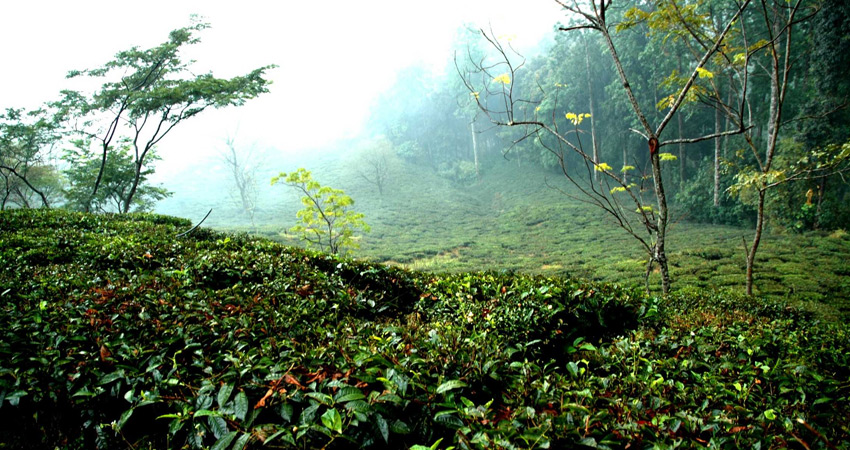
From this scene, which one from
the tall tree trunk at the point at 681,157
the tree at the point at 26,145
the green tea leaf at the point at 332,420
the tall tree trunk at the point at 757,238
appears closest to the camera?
the green tea leaf at the point at 332,420

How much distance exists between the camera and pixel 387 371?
147cm

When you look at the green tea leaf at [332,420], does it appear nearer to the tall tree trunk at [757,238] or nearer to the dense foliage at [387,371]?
the dense foliage at [387,371]

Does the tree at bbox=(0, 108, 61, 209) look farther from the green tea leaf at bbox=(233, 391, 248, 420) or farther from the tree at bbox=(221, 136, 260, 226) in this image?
the green tea leaf at bbox=(233, 391, 248, 420)

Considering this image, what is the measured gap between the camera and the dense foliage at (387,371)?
1.29 m

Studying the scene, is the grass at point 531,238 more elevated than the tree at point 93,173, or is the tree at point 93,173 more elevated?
the tree at point 93,173

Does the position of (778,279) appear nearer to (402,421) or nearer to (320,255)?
(320,255)

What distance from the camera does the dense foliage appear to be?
4.23ft

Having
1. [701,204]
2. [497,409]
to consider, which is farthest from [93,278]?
[701,204]

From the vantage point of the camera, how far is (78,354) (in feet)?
6.05

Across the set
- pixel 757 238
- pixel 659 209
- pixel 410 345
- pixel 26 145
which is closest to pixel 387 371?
pixel 410 345

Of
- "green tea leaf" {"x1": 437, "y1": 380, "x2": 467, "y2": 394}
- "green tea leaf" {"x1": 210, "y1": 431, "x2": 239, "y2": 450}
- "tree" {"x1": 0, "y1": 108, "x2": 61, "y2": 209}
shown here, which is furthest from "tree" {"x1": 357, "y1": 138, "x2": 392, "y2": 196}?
"green tea leaf" {"x1": 210, "y1": 431, "x2": 239, "y2": 450}

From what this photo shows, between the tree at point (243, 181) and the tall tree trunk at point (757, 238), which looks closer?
the tall tree trunk at point (757, 238)

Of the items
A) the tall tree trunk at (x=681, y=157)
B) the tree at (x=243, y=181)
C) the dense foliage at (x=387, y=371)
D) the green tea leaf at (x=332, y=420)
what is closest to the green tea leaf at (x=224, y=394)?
the dense foliage at (x=387, y=371)

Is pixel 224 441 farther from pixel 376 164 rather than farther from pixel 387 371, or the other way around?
pixel 376 164
